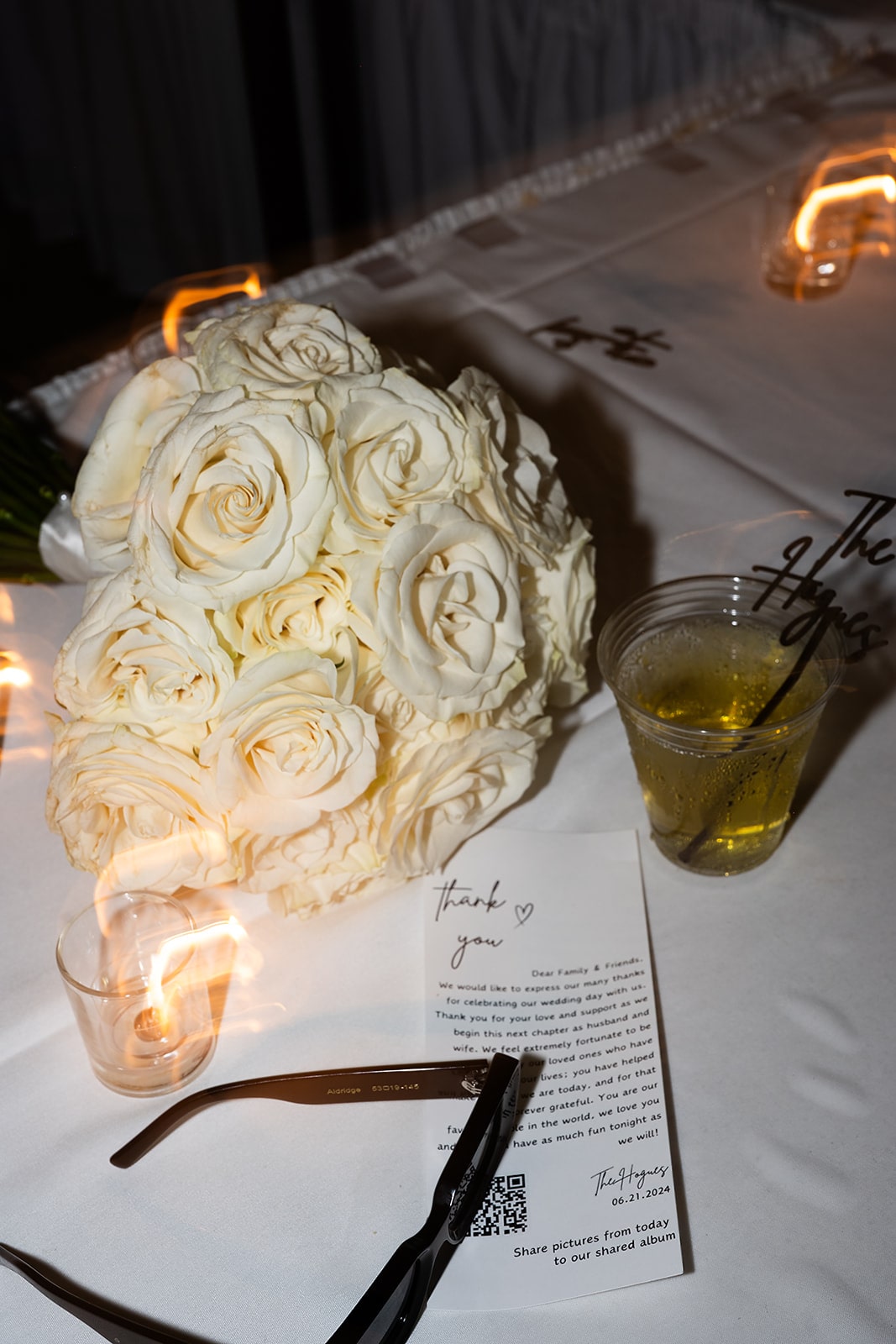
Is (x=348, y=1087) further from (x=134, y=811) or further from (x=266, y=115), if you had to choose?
(x=266, y=115)

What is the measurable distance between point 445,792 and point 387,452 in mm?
208

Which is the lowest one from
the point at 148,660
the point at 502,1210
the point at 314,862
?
the point at 502,1210

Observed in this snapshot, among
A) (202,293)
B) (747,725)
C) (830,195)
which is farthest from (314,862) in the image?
(830,195)

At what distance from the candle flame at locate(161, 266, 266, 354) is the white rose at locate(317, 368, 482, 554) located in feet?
2.45

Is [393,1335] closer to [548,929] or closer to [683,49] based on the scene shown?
[548,929]

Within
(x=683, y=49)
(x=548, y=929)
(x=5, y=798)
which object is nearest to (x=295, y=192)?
(x=683, y=49)

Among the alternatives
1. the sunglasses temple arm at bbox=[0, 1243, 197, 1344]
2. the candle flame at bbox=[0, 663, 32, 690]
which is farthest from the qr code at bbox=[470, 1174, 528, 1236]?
the candle flame at bbox=[0, 663, 32, 690]

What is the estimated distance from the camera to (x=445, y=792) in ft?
2.16

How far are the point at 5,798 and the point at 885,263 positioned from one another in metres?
1.13

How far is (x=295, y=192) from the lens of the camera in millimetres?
2586

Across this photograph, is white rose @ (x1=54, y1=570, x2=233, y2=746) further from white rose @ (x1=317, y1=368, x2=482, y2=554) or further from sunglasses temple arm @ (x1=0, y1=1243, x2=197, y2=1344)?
sunglasses temple arm @ (x1=0, y1=1243, x2=197, y2=1344)

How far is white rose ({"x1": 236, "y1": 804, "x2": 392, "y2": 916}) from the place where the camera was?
646 mm

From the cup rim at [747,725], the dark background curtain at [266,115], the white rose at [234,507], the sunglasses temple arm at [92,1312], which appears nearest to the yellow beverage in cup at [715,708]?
the cup rim at [747,725]
